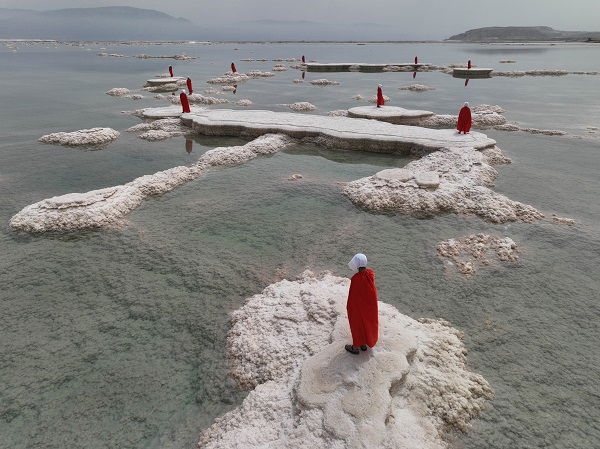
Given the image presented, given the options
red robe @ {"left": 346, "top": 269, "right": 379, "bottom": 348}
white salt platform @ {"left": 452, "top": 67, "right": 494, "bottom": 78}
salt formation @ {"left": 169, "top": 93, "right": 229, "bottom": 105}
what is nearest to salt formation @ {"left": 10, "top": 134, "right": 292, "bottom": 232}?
red robe @ {"left": 346, "top": 269, "right": 379, "bottom": 348}

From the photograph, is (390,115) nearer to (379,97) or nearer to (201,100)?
(379,97)

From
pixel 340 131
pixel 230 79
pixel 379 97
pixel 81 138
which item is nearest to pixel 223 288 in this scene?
pixel 340 131

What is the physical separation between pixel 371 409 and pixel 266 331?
302 cm

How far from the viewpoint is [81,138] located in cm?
2198

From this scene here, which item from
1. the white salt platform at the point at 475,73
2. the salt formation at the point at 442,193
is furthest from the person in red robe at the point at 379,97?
the white salt platform at the point at 475,73

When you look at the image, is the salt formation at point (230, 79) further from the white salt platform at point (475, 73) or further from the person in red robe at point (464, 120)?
the person in red robe at point (464, 120)

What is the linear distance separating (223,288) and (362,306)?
15.7 ft

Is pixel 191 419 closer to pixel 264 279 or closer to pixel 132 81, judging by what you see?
pixel 264 279

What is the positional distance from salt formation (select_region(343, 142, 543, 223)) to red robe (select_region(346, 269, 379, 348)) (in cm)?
788

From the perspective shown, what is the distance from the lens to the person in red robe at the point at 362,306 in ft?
19.9

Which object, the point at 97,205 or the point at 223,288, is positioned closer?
the point at 223,288

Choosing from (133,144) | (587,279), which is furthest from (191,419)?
(133,144)

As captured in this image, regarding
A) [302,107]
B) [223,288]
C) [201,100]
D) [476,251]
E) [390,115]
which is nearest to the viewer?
[223,288]

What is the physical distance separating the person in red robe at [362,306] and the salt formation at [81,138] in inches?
839
